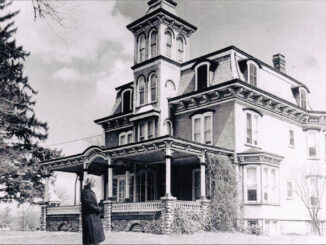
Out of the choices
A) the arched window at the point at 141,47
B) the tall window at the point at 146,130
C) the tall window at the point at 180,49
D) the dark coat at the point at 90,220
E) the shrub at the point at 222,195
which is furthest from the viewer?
the tall window at the point at 180,49

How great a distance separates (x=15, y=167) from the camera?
33.2 m

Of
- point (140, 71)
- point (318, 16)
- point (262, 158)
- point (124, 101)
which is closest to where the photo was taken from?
point (318, 16)

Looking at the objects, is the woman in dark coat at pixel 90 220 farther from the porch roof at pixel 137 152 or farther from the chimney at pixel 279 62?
the chimney at pixel 279 62

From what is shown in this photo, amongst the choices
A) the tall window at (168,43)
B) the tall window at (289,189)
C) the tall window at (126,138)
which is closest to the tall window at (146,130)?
the tall window at (126,138)

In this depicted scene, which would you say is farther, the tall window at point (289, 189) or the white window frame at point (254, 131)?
the tall window at point (289, 189)

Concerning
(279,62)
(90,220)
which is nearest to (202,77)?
(279,62)

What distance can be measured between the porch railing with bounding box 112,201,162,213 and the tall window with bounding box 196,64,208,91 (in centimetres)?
744

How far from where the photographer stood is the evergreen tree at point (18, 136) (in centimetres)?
3231

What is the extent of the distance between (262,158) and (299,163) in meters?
5.23

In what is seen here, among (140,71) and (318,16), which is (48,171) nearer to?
(140,71)

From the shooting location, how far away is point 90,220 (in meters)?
11.8

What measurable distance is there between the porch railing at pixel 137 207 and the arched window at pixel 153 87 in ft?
21.6

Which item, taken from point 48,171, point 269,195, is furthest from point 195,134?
point 48,171

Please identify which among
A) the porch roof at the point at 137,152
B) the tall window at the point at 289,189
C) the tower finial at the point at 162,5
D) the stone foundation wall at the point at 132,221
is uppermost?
the tower finial at the point at 162,5
